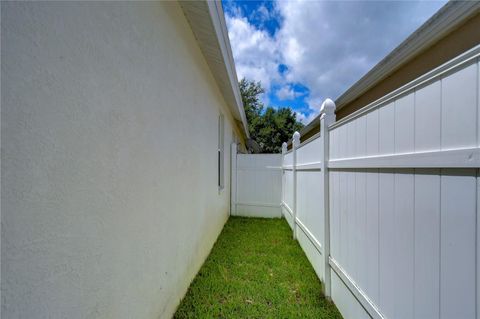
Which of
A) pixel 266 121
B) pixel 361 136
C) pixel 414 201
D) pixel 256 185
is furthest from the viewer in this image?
pixel 266 121

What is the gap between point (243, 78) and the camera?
883 inches

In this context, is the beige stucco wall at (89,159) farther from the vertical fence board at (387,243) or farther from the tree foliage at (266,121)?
the tree foliage at (266,121)

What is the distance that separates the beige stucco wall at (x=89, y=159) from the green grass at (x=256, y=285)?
0.46 meters

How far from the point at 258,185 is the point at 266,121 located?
17127 millimetres

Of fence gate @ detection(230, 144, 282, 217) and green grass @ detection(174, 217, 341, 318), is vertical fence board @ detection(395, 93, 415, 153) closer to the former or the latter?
green grass @ detection(174, 217, 341, 318)

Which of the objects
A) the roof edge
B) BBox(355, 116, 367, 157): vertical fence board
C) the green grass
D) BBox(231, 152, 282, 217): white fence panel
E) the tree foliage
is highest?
the tree foliage

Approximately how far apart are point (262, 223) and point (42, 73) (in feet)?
19.8

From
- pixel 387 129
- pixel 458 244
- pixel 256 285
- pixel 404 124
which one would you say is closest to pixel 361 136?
pixel 387 129

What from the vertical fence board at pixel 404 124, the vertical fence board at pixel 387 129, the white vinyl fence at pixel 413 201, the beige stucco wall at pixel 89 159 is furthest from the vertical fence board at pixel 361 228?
the beige stucco wall at pixel 89 159

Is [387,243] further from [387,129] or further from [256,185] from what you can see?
[256,185]

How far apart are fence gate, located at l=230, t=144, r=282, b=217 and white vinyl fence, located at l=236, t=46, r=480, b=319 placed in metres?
4.64

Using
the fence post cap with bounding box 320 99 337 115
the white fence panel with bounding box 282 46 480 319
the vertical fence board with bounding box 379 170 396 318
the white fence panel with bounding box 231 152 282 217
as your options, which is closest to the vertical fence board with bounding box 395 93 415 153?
the white fence panel with bounding box 282 46 480 319

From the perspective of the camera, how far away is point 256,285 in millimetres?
3027

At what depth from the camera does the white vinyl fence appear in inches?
40.5
